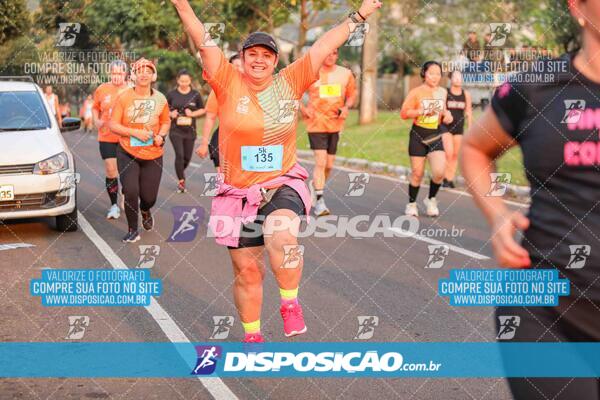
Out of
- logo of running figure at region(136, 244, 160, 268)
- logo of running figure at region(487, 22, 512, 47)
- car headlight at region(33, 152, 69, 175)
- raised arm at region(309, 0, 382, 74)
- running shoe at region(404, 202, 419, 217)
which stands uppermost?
raised arm at region(309, 0, 382, 74)

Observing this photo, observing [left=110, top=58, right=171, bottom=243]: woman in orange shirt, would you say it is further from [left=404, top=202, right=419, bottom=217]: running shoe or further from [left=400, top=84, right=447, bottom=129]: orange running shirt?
[left=404, top=202, right=419, bottom=217]: running shoe

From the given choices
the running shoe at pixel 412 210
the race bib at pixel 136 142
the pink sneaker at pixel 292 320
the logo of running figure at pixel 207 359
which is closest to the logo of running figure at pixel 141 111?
the race bib at pixel 136 142

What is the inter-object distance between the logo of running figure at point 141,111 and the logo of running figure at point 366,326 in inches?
167

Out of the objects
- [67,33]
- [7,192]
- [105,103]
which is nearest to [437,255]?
[7,192]

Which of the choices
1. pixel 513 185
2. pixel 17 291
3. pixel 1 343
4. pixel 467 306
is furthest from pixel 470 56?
pixel 1 343

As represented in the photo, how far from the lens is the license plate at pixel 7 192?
953 centimetres

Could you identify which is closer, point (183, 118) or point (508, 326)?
point (508, 326)

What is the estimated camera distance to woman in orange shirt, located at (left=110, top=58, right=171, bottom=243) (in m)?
9.52

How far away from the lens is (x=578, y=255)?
267 centimetres

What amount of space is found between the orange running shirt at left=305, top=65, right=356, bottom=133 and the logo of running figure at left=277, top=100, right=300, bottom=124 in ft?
20.9

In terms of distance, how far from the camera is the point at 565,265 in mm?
2684

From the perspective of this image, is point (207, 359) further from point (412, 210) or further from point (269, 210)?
point (412, 210)

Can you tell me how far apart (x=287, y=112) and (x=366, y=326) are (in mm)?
1855

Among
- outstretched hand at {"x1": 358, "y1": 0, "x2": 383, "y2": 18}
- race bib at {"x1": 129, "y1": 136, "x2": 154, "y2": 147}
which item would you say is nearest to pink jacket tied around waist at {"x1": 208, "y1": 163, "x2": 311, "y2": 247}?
outstretched hand at {"x1": 358, "y1": 0, "x2": 383, "y2": 18}
